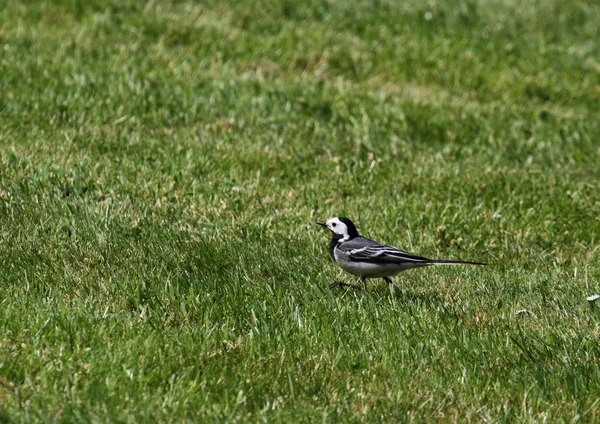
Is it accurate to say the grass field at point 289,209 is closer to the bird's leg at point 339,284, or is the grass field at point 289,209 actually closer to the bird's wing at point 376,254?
the bird's leg at point 339,284

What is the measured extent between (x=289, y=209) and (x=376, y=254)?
1982mm

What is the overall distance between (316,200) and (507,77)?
583 cm

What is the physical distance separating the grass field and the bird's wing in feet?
0.89

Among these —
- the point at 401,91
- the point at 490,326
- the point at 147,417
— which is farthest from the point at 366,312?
the point at 401,91

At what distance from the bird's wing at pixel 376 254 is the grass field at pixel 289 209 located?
0.89 ft

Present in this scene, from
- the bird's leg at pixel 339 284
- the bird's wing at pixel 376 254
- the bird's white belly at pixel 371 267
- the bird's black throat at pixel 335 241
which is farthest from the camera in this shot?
the bird's black throat at pixel 335 241

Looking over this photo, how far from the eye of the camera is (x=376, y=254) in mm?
6422

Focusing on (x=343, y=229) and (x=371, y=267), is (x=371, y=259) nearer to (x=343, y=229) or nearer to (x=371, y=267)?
(x=371, y=267)

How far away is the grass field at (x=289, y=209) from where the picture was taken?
4.74 metres

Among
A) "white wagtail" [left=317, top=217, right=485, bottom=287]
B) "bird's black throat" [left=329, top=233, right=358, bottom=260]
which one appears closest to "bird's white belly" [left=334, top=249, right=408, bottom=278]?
"white wagtail" [left=317, top=217, right=485, bottom=287]

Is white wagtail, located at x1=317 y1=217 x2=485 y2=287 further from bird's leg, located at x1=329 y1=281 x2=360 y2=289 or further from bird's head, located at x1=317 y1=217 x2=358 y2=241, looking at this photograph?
bird's head, located at x1=317 y1=217 x2=358 y2=241

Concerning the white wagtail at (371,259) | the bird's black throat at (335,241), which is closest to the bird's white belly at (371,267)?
the white wagtail at (371,259)

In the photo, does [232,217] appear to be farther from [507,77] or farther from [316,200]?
[507,77]

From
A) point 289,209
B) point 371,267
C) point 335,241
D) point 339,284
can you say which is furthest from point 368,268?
point 289,209
